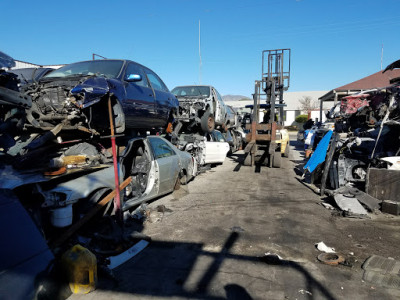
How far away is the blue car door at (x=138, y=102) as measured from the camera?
5.62 metres

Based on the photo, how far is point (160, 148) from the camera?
5961 millimetres

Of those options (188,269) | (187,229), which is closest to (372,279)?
(188,269)

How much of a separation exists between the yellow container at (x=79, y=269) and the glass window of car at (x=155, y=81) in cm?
476

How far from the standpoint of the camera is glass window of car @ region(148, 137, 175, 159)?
5.68 meters

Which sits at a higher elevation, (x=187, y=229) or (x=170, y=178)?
(x=170, y=178)

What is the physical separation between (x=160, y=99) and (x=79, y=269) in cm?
485

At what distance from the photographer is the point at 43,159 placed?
3.99m

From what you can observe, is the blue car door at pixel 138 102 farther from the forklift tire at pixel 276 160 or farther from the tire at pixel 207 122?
the forklift tire at pixel 276 160

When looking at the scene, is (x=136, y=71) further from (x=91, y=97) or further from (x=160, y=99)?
(x=91, y=97)

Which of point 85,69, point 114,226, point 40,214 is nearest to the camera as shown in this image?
point 40,214

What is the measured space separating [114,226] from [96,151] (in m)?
1.56

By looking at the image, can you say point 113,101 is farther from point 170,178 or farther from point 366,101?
point 366,101

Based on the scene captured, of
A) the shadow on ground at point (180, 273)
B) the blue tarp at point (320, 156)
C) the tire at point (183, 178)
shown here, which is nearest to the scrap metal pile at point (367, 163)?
the blue tarp at point (320, 156)

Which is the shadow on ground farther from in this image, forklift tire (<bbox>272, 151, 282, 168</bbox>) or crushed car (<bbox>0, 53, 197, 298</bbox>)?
forklift tire (<bbox>272, 151, 282, 168</bbox>)
